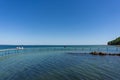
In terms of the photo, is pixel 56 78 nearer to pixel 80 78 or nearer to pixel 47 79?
pixel 47 79

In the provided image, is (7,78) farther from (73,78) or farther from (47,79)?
(73,78)

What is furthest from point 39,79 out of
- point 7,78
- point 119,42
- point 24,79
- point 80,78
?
point 119,42

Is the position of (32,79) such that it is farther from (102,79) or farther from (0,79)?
(102,79)

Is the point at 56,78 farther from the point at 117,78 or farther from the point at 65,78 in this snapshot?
the point at 117,78

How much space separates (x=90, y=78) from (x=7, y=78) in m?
7.53

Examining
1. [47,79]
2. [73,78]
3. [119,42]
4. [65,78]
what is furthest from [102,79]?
[119,42]

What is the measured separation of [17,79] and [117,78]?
29.6ft

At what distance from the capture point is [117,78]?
10.0 meters

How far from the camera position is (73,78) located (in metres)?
9.97

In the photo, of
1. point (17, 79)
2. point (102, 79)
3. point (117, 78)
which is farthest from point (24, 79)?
point (117, 78)

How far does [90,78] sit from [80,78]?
2.98 feet

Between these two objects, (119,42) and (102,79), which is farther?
(119,42)

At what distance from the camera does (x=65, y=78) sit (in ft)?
32.7

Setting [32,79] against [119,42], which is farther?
[119,42]
